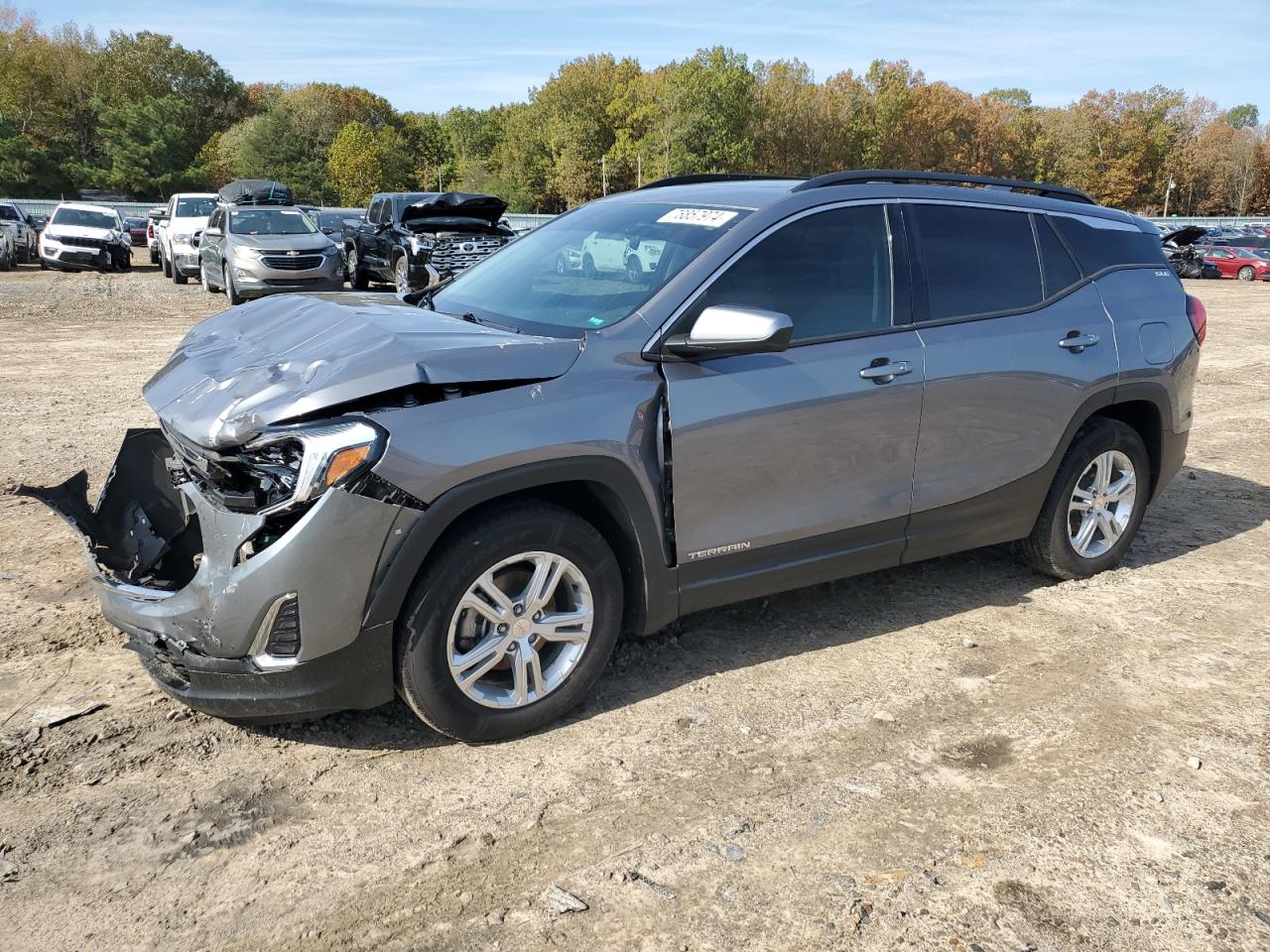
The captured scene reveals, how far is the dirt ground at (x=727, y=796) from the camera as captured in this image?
265 cm

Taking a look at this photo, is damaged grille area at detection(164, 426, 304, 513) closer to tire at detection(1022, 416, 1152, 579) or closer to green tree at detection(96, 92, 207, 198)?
tire at detection(1022, 416, 1152, 579)

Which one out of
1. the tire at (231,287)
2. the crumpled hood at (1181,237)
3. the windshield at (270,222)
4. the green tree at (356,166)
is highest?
the green tree at (356,166)

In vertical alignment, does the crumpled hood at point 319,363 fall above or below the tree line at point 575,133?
below

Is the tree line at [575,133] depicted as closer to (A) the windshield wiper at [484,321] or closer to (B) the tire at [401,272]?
(B) the tire at [401,272]

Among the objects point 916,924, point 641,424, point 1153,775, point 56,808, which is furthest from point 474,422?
point 1153,775

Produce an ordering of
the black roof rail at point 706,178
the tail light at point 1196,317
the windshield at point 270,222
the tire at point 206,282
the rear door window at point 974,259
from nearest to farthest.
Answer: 1. the rear door window at point 974,259
2. the black roof rail at point 706,178
3. the tail light at point 1196,317
4. the windshield at point 270,222
5. the tire at point 206,282

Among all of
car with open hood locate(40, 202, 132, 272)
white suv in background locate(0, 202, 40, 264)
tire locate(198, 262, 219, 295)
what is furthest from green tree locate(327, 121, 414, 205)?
tire locate(198, 262, 219, 295)

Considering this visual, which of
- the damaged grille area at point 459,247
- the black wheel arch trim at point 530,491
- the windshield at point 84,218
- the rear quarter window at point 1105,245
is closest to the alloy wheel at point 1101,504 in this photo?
the rear quarter window at point 1105,245

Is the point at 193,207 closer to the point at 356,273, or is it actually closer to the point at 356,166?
the point at 356,273

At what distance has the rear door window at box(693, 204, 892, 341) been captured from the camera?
3793 millimetres

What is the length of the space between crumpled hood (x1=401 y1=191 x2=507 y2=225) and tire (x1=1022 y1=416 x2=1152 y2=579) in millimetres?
12044

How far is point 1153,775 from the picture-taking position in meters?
3.41

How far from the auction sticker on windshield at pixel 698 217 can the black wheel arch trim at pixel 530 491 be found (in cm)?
114

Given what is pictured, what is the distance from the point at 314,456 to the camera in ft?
9.80
